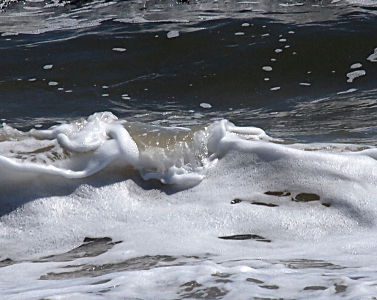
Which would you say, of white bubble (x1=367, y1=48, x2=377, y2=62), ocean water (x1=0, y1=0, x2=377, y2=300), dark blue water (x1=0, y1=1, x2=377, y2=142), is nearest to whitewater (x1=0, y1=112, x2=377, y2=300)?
ocean water (x1=0, y1=0, x2=377, y2=300)

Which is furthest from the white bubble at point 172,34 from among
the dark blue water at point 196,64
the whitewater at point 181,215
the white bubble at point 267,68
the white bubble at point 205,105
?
the whitewater at point 181,215

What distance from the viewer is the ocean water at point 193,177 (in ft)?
7.43

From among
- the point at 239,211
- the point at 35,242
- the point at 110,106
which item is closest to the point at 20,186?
the point at 35,242

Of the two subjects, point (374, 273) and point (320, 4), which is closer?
point (374, 273)

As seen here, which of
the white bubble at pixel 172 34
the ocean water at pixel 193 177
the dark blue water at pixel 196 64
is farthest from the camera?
the white bubble at pixel 172 34

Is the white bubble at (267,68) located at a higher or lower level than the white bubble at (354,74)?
higher

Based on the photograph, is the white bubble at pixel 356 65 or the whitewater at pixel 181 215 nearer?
the whitewater at pixel 181 215

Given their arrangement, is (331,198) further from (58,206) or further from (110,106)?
(110,106)

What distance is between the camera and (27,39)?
7.41m

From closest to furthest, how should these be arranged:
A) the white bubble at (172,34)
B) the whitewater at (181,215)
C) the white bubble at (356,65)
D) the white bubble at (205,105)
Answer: the whitewater at (181,215) < the white bubble at (205,105) < the white bubble at (356,65) < the white bubble at (172,34)

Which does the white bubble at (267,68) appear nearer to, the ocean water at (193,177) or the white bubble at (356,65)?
the ocean water at (193,177)

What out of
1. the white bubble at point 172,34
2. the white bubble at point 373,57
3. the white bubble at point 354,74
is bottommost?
the white bubble at point 354,74

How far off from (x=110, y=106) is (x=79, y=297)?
12.7ft

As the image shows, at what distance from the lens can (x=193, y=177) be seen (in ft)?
10.7
